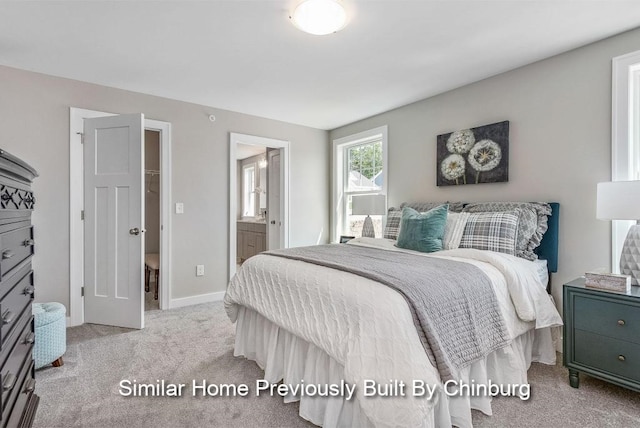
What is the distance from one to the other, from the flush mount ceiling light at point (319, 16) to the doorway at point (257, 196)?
2216 millimetres

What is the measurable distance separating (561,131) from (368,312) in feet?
7.41

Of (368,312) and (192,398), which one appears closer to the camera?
(368,312)

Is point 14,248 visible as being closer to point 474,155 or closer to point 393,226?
point 393,226

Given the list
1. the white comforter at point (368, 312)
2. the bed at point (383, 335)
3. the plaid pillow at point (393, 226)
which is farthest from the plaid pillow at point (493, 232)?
the plaid pillow at point (393, 226)

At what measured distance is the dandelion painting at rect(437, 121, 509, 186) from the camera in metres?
2.87

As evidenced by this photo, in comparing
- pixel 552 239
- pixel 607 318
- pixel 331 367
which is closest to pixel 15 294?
pixel 331 367

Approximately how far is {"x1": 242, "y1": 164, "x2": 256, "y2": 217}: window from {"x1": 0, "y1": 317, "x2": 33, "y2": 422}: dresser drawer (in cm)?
508

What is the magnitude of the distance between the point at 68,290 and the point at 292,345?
246 centimetres

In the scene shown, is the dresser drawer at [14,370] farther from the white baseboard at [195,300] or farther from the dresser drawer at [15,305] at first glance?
the white baseboard at [195,300]

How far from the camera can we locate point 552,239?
2.49 metres

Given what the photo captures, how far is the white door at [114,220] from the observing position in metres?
3.01

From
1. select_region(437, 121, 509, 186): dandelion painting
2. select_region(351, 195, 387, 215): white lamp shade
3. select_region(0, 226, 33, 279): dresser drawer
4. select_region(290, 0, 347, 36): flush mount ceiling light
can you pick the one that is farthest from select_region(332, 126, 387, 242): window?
select_region(0, 226, 33, 279): dresser drawer

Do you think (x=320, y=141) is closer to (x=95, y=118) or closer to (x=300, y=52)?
(x=300, y=52)

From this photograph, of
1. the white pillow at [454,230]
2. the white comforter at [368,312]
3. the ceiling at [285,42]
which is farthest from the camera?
the white pillow at [454,230]
